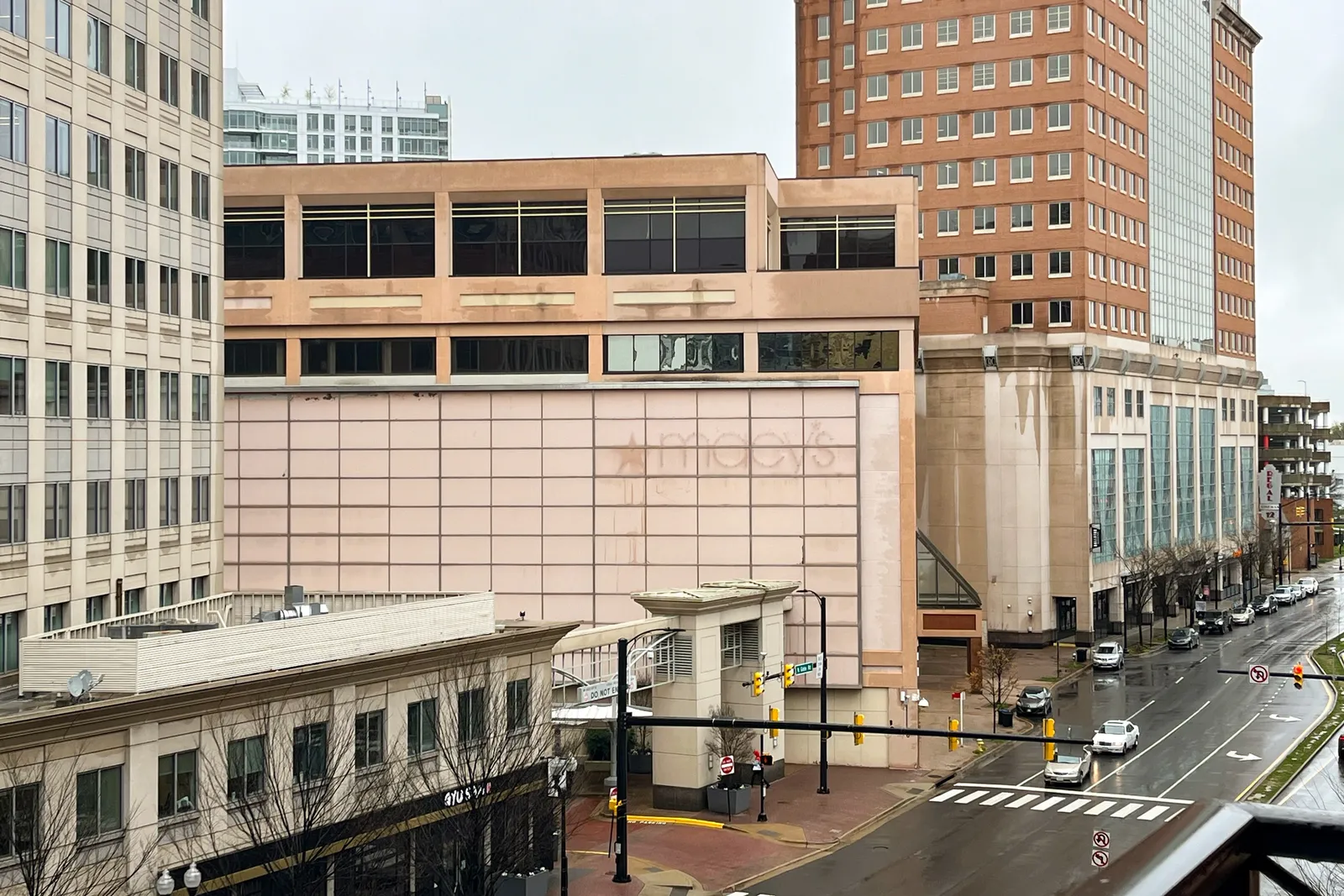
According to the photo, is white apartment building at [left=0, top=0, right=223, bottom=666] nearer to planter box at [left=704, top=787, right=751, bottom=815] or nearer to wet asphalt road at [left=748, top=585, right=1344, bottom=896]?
planter box at [left=704, top=787, right=751, bottom=815]

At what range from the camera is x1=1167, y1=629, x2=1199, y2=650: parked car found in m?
104

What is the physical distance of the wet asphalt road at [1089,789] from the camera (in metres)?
46.1

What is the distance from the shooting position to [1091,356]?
352ft

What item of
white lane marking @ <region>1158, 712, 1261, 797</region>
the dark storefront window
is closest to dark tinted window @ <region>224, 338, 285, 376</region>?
the dark storefront window

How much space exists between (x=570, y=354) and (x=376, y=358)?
8969 mm

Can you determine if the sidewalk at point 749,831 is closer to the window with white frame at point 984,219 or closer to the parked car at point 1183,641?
the parked car at point 1183,641

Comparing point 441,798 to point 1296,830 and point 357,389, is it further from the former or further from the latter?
point 1296,830

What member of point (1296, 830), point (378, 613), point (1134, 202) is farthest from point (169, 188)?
point (1134, 202)

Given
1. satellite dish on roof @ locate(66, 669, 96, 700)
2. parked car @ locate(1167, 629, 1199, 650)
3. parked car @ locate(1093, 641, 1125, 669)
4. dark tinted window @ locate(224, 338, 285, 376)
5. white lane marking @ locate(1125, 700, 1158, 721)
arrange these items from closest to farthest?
satellite dish on roof @ locate(66, 669, 96, 700) → dark tinted window @ locate(224, 338, 285, 376) → white lane marking @ locate(1125, 700, 1158, 721) → parked car @ locate(1093, 641, 1125, 669) → parked car @ locate(1167, 629, 1199, 650)

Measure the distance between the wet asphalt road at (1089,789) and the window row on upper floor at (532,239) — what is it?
24.4 meters

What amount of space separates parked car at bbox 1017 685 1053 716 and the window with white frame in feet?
152

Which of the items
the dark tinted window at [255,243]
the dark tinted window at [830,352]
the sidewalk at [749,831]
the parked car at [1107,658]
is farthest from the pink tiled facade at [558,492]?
the parked car at [1107,658]

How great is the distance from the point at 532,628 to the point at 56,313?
15.9 metres

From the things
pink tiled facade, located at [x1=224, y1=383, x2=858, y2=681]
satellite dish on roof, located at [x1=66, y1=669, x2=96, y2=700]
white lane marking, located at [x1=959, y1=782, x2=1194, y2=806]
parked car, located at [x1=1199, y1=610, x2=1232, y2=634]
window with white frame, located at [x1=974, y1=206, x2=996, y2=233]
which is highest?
window with white frame, located at [x1=974, y1=206, x2=996, y2=233]
